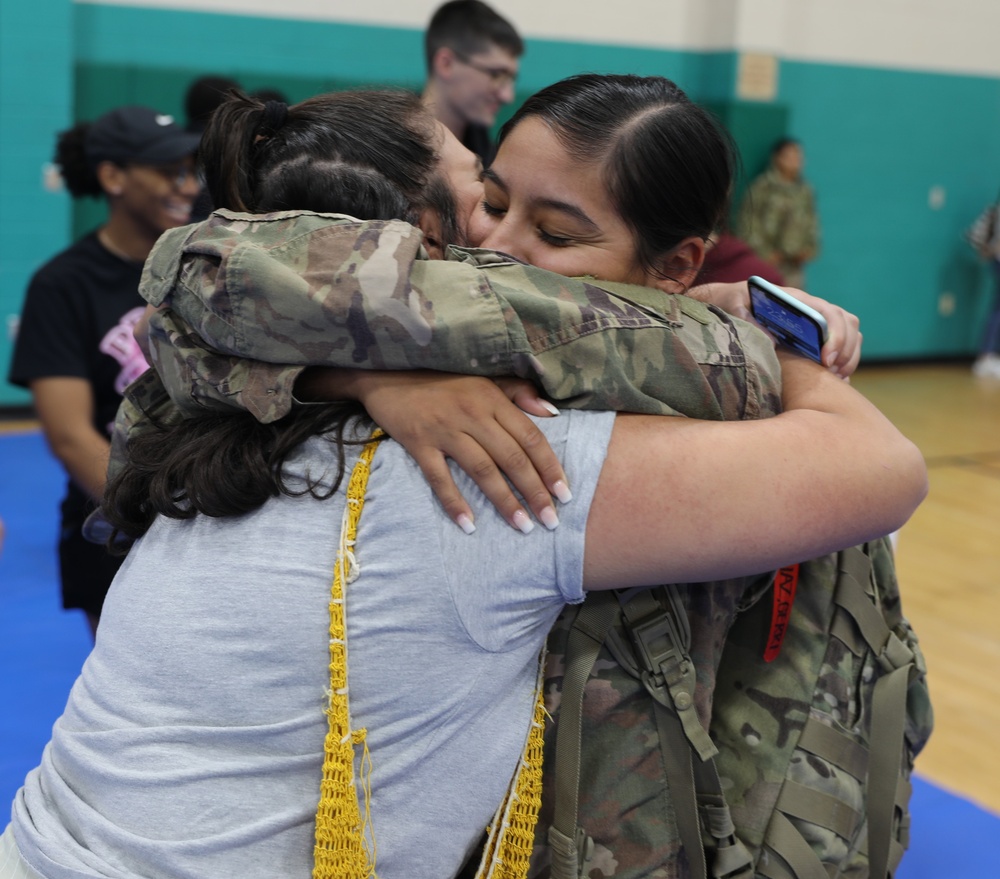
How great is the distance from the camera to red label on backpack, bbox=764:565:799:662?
1.25 meters

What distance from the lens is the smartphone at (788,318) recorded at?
3.80ft

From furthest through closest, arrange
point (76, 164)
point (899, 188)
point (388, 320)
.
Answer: point (899, 188)
point (76, 164)
point (388, 320)

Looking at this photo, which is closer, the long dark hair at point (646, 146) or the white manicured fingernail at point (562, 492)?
the white manicured fingernail at point (562, 492)

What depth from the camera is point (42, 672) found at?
10.9 ft

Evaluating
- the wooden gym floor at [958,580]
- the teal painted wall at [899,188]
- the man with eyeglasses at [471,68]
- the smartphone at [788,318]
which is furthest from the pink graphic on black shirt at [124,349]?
the teal painted wall at [899,188]

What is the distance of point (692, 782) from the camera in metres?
1.13

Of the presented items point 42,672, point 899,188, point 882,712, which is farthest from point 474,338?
point 899,188

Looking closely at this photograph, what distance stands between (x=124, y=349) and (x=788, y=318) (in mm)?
1972

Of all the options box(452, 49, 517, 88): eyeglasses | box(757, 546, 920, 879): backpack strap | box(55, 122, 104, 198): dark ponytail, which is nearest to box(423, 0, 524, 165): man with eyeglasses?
box(452, 49, 517, 88): eyeglasses

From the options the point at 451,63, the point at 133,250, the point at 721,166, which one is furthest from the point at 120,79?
the point at 721,166

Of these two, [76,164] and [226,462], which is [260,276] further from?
[76,164]

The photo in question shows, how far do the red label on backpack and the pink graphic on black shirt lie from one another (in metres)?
1.88

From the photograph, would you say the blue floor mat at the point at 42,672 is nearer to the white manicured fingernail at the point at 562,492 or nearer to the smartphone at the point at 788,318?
the smartphone at the point at 788,318

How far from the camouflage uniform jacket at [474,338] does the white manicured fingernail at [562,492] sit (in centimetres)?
8
